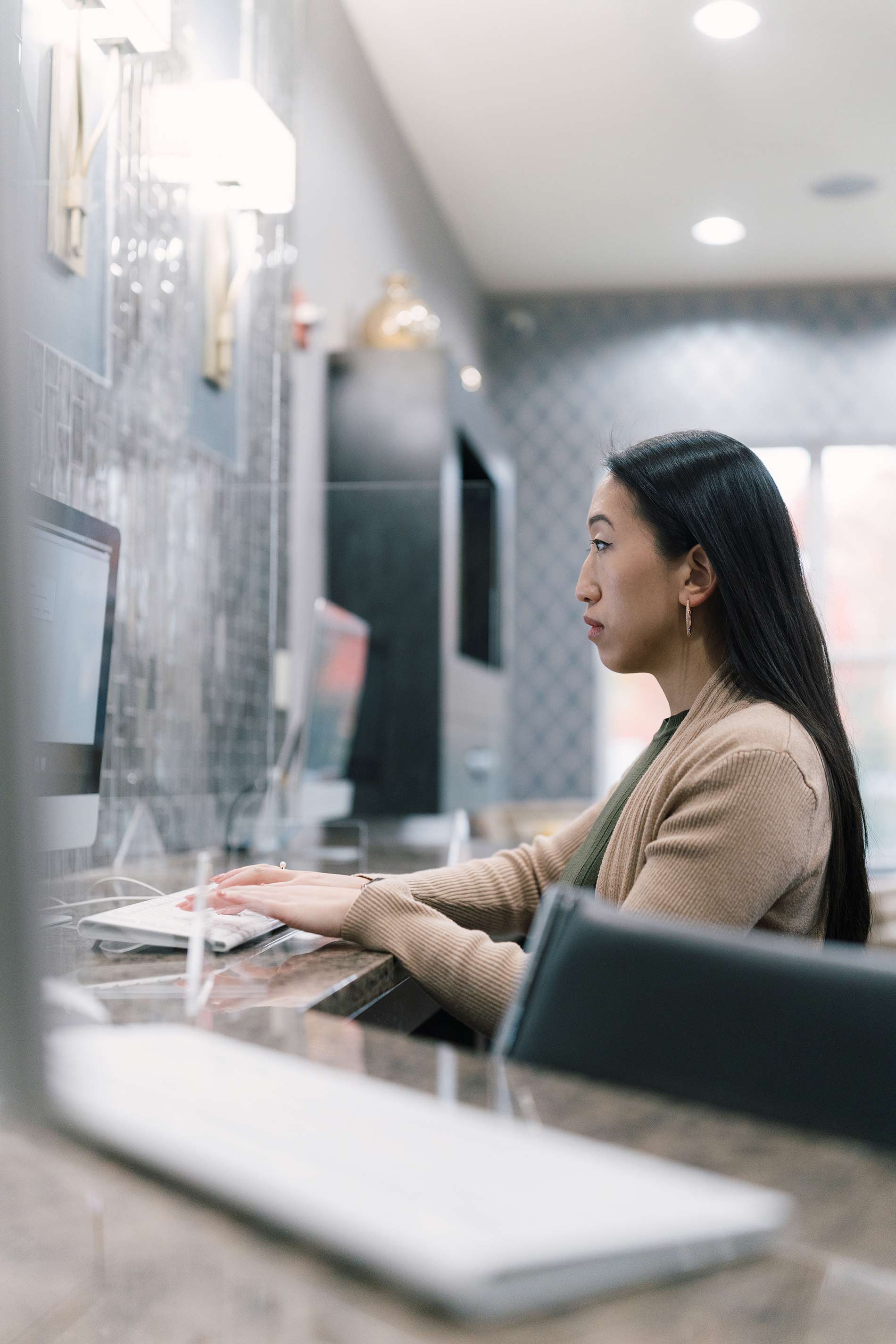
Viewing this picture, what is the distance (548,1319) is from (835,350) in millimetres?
5673

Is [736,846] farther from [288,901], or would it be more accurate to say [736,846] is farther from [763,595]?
[288,901]

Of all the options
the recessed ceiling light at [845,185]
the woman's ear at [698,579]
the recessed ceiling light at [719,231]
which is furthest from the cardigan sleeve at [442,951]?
the recessed ceiling light at [719,231]

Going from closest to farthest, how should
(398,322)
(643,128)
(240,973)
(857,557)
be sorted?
(240,973)
(398,322)
(643,128)
(857,557)

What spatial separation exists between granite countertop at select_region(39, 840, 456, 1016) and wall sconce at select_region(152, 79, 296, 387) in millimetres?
1413

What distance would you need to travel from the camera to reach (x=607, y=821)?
1.40 m

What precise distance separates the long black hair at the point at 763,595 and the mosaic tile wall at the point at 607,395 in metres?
4.08

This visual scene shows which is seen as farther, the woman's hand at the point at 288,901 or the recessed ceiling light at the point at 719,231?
the recessed ceiling light at the point at 719,231

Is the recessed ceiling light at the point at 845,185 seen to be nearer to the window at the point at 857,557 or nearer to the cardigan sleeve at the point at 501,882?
the window at the point at 857,557

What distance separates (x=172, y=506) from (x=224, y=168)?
721 mm

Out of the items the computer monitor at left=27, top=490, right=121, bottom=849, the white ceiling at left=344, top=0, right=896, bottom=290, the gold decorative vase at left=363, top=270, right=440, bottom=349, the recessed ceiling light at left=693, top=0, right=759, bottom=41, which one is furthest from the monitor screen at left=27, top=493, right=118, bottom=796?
the recessed ceiling light at left=693, top=0, right=759, bottom=41

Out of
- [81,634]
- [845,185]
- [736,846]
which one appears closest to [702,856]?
[736,846]

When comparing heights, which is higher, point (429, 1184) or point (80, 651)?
point (80, 651)

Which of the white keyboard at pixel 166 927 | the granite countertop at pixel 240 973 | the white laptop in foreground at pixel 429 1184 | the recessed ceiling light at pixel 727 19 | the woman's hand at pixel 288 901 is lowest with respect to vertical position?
the granite countertop at pixel 240 973

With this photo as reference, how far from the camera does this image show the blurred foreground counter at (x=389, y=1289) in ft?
1.07
